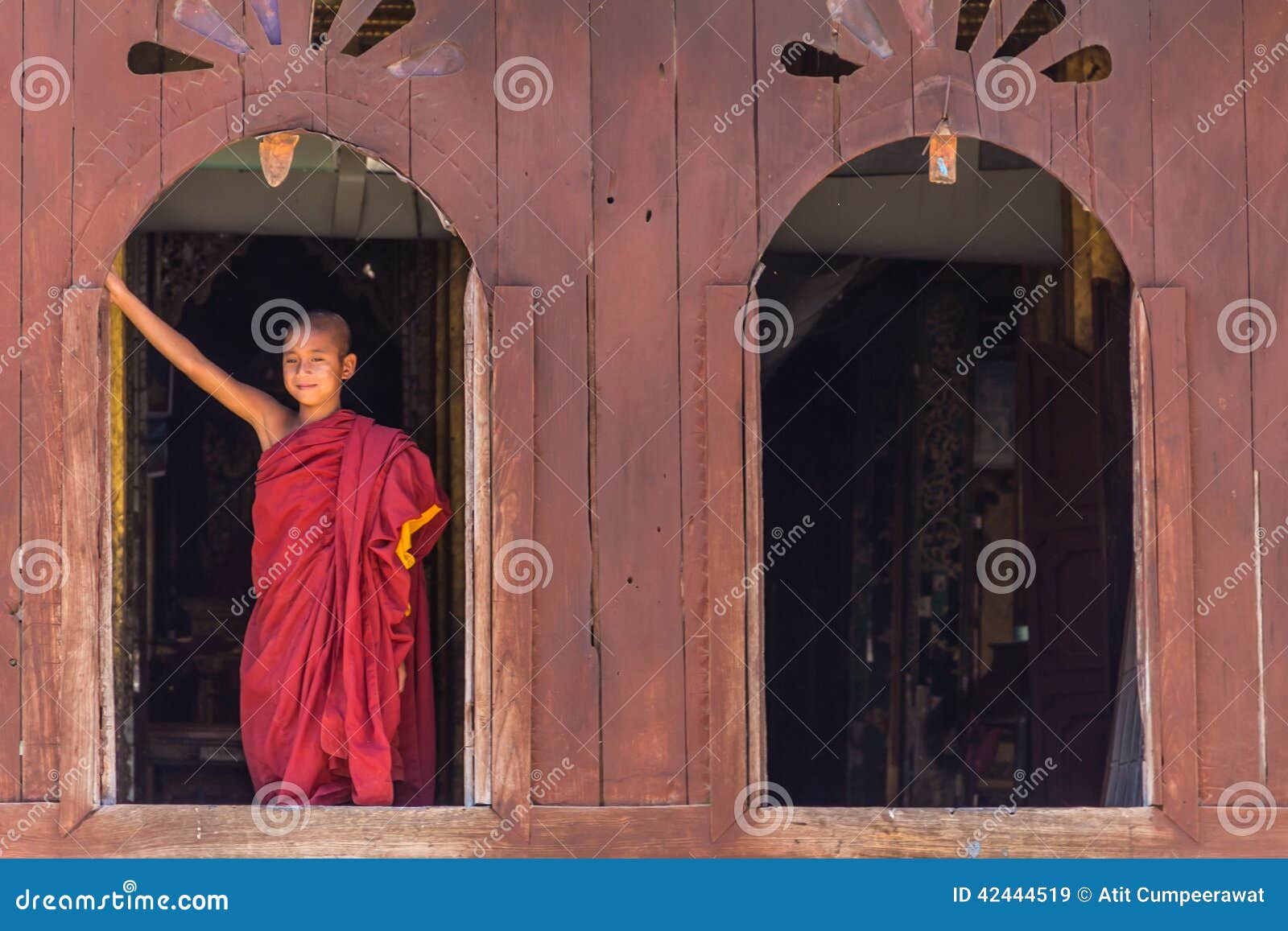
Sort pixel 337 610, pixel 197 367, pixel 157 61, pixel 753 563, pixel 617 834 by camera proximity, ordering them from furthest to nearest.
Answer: pixel 157 61, pixel 197 367, pixel 337 610, pixel 753 563, pixel 617 834

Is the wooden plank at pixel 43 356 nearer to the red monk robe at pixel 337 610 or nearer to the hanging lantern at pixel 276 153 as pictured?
the hanging lantern at pixel 276 153

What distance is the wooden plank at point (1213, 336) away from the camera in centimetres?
625

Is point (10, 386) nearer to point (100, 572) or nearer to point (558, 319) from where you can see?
point (100, 572)

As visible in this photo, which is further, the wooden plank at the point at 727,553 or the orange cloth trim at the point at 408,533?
the orange cloth trim at the point at 408,533

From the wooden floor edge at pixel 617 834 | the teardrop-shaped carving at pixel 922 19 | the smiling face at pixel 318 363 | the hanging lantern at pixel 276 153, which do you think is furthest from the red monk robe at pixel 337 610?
the teardrop-shaped carving at pixel 922 19

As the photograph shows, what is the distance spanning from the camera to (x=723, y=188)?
6375 mm

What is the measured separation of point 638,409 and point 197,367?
1449mm

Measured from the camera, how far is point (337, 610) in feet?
22.4

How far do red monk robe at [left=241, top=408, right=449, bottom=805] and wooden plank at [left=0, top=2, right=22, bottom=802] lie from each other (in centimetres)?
84

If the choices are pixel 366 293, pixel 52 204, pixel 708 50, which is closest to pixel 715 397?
pixel 708 50

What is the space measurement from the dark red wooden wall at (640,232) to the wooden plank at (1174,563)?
31mm

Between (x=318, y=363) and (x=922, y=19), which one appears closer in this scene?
(x=922, y=19)

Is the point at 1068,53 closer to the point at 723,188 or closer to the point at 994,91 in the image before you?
the point at 994,91

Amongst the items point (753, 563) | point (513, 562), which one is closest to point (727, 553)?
point (753, 563)
